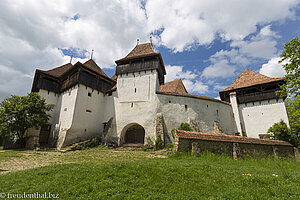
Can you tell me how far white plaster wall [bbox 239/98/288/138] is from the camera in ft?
52.5

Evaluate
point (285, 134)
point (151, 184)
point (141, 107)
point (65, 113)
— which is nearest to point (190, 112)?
point (141, 107)

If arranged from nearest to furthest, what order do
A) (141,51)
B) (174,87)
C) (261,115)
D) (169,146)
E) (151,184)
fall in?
(151,184), (169,146), (261,115), (141,51), (174,87)

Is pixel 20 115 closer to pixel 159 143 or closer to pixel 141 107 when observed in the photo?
pixel 141 107

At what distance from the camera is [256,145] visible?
8.67 meters

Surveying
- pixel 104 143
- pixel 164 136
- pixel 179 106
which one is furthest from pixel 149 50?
pixel 104 143

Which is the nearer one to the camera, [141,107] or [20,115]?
[20,115]

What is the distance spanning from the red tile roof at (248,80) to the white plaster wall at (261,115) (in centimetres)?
235

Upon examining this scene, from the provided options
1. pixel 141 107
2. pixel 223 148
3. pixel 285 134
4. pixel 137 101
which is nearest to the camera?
pixel 223 148

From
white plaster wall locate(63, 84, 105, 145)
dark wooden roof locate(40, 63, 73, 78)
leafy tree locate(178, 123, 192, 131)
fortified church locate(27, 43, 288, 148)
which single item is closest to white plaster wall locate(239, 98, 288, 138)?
fortified church locate(27, 43, 288, 148)

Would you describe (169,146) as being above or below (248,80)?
below

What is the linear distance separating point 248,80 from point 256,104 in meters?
3.33

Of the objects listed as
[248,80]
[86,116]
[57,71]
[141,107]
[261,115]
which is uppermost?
[57,71]

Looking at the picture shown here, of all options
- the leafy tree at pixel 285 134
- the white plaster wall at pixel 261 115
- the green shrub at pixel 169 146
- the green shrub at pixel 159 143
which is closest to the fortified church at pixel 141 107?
the white plaster wall at pixel 261 115

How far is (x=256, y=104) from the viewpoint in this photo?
1730 cm
